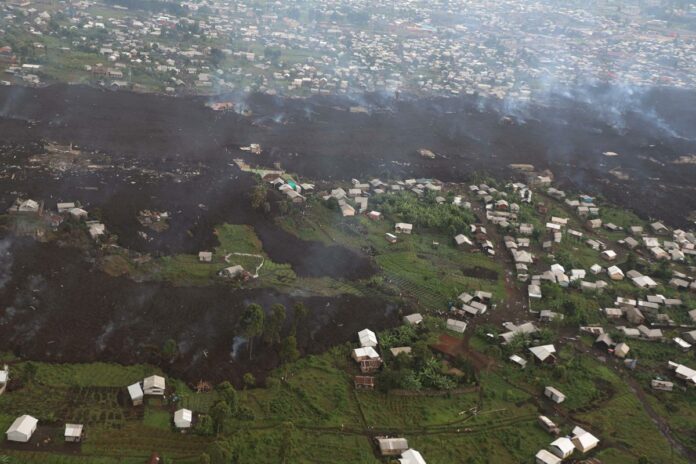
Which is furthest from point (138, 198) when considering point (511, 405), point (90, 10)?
point (90, 10)

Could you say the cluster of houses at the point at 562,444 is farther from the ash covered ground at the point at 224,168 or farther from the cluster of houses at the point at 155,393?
the cluster of houses at the point at 155,393

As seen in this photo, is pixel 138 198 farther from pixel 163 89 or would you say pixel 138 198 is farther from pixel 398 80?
pixel 398 80

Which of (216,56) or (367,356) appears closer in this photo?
(367,356)

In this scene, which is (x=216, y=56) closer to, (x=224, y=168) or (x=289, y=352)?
(x=224, y=168)

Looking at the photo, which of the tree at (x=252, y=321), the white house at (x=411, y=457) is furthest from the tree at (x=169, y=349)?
the white house at (x=411, y=457)

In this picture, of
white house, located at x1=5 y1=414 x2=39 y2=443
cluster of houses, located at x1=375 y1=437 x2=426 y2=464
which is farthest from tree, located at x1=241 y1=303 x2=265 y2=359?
white house, located at x1=5 y1=414 x2=39 y2=443

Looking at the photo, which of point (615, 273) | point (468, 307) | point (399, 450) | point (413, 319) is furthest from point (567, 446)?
point (615, 273)

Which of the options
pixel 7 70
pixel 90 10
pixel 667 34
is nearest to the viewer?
pixel 7 70
